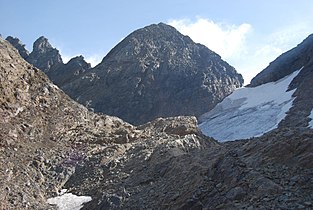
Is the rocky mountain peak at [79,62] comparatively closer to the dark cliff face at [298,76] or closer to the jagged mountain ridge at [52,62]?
the jagged mountain ridge at [52,62]

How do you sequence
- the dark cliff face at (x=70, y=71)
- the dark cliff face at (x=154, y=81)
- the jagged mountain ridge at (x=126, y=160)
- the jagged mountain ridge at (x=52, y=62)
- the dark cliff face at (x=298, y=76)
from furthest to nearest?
the jagged mountain ridge at (x=52, y=62) → the dark cliff face at (x=70, y=71) → the dark cliff face at (x=154, y=81) → the dark cliff face at (x=298, y=76) → the jagged mountain ridge at (x=126, y=160)

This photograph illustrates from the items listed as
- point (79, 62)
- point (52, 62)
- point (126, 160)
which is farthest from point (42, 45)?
point (126, 160)

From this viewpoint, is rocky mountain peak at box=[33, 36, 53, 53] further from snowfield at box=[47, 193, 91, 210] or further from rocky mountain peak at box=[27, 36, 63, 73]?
snowfield at box=[47, 193, 91, 210]

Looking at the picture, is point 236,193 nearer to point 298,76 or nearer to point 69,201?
point 69,201

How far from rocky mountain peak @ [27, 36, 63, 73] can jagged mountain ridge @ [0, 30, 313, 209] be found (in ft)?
188

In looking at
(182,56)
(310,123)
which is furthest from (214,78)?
(310,123)

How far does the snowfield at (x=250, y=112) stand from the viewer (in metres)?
51.5

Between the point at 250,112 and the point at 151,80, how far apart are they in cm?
2393

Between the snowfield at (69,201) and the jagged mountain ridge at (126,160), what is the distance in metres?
0.53

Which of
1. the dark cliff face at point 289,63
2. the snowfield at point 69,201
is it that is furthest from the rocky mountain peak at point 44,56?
the snowfield at point 69,201

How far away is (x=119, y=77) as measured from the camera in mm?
77875

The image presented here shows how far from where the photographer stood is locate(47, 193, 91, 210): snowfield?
23.2 metres

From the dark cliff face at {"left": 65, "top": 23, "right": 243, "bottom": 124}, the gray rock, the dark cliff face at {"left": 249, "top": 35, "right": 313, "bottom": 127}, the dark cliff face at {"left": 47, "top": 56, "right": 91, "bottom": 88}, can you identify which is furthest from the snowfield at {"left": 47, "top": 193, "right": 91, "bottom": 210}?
the dark cliff face at {"left": 47, "top": 56, "right": 91, "bottom": 88}

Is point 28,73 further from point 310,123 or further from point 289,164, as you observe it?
point 310,123
